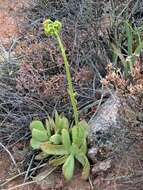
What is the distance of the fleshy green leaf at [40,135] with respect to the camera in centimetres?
236

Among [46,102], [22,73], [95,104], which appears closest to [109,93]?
[95,104]

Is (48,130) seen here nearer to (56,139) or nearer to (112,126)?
(56,139)

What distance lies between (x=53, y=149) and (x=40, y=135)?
0.41 feet

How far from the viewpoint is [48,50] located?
277 cm

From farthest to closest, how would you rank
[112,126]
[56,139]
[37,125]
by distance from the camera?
[37,125]
[56,139]
[112,126]

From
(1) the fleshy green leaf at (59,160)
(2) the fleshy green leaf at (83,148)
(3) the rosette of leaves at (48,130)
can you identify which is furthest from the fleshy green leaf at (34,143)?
(2) the fleshy green leaf at (83,148)

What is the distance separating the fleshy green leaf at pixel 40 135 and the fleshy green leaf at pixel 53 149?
0.08m

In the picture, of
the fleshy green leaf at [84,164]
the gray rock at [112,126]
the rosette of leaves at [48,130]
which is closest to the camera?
the gray rock at [112,126]

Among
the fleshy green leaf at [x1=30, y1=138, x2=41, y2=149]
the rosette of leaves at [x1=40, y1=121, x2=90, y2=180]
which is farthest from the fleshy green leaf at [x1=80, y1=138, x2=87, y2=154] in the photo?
the fleshy green leaf at [x1=30, y1=138, x2=41, y2=149]

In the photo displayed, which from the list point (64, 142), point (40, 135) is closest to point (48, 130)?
point (40, 135)

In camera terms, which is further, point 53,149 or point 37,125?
point 37,125

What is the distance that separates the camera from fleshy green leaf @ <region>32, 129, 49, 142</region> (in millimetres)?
A: 2358

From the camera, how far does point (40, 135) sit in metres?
2.37

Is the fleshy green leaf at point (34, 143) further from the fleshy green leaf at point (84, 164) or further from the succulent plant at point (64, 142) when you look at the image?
Answer: the fleshy green leaf at point (84, 164)
